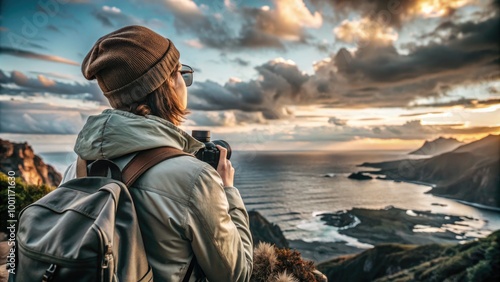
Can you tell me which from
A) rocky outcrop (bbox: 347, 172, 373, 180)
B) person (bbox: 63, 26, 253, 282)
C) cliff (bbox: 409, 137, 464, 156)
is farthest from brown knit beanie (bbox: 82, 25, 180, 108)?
cliff (bbox: 409, 137, 464, 156)

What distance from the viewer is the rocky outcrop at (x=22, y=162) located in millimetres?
8258

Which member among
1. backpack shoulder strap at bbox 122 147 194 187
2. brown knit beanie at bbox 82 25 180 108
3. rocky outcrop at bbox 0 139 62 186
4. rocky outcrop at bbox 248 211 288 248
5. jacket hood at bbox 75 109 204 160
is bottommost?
rocky outcrop at bbox 248 211 288 248

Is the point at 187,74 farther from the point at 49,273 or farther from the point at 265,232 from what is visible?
the point at 265,232

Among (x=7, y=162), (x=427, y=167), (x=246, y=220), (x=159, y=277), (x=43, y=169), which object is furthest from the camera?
(x=427, y=167)

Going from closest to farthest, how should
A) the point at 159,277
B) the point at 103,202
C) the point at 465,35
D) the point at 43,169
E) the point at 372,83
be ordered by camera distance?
the point at 103,202 → the point at 159,277 → the point at 43,169 → the point at 465,35 → the point at 372,83

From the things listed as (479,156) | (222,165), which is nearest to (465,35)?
(479,156)

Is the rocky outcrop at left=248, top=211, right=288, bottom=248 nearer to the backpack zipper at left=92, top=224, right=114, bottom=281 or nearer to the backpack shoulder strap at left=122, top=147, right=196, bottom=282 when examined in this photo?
the backpack shoulder strap at left=122, top=147, right=196, bottom=282

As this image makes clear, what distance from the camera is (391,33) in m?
12.9

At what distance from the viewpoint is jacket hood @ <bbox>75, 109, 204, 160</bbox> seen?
106 cm

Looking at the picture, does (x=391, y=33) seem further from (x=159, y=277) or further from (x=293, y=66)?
(x=159, y=277)

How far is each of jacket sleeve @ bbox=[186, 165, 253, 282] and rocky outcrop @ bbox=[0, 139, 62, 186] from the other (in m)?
8.17

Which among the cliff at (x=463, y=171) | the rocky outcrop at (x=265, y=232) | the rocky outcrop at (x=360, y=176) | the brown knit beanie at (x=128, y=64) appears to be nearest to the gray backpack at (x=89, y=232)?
the brown knit beanie at (x=128, y=64)

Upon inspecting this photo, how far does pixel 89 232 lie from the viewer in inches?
34.8

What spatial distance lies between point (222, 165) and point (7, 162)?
29.2 feet
